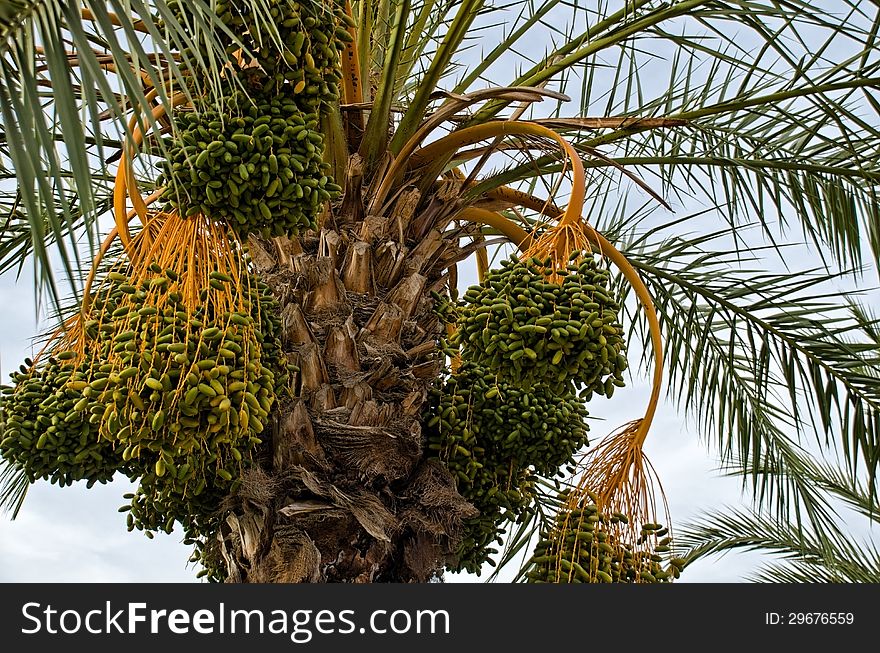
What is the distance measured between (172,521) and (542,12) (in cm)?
237

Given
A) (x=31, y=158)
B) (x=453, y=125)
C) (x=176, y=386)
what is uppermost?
(x=453, y=125)

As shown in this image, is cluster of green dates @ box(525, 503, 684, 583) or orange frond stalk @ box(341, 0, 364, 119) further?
orange frond stalk @ box(341, 0, 364, 119)

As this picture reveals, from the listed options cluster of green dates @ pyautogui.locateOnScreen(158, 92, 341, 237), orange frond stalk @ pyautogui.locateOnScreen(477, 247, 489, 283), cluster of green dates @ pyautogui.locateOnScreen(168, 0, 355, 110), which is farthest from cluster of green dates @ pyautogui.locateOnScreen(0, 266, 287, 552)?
orange frond stalk @ pyautogui.locateOnScreen(477, 247, 489, 283)

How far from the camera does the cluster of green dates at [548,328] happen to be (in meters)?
2.41

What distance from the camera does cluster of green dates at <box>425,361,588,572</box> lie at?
10.2 ft

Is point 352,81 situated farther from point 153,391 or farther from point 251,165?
point 153,391

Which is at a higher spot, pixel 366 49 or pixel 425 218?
pixel 366 49

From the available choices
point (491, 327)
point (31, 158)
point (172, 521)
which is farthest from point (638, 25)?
point (31, 158)

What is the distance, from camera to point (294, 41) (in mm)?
2363

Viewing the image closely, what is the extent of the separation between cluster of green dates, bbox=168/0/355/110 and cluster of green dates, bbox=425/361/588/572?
3.54 feet

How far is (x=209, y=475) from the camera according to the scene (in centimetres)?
286

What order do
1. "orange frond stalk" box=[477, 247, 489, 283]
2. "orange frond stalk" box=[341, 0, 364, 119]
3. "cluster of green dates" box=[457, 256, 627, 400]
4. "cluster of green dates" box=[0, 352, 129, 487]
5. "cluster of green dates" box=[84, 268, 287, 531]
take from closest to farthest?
"cluster of green dates" box=[84, 268, 287, 531], "cluster of green dates" box=[457, 256, 627, 400], "cluster of green dates" box=[0, 352, 129, 487], "orange frond stalk" box=[341, 0, 364, 119], "orange frond stalk" box=[477, 247, 489, 283]

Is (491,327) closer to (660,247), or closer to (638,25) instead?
(638,25)

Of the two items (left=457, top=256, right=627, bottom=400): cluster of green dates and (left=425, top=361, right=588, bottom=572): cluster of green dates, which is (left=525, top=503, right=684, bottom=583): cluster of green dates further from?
(left=457, top=256, right=627, bottom=400): cluster of green dates
